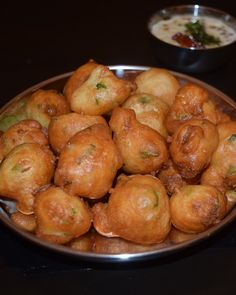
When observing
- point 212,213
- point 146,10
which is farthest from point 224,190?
point 146,10

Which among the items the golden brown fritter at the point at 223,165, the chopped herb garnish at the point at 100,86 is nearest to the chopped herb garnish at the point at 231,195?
the golden brown fritter at the point at 223,165

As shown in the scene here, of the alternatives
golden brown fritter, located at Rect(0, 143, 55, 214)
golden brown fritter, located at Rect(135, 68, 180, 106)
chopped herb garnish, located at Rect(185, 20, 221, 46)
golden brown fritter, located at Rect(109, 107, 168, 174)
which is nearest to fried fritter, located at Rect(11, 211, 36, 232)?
golden brown fritter, located at Rect(0, 143, 55, 214)

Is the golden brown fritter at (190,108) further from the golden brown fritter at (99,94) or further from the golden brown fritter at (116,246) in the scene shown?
the golden brown fritter at (116,246)

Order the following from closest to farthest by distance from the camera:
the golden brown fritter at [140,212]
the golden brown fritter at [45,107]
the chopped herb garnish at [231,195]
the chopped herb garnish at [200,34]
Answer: the golden brown fritter at [140,212] → the chopped herb garnish at [231,195] → the golden brown fritter at [45,107] → the chopped herb garnish at [200,34]

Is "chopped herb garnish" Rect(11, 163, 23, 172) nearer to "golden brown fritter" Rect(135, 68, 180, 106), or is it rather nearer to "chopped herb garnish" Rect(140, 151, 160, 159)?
"chopped herb garnish" Rect(140, 151, 160, 159)

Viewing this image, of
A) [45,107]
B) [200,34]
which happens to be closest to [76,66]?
[200,34]

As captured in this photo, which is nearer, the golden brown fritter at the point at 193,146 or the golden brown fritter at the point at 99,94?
the golden brown fritter at the point at 193,146

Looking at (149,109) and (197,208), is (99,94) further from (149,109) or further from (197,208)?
(197,208)

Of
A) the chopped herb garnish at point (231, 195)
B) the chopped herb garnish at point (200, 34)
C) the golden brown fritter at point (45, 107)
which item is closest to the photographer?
the chopped herb garnish at point (231, 195)

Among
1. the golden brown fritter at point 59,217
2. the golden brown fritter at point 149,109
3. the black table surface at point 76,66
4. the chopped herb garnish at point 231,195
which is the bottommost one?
the black table surface at point 76,66
